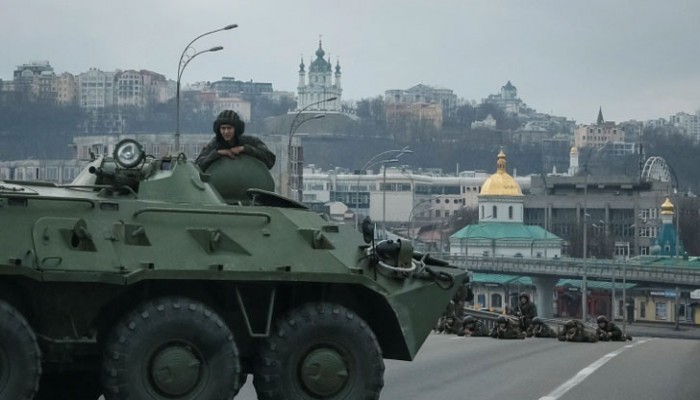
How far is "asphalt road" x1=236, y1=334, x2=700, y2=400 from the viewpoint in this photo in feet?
62.5

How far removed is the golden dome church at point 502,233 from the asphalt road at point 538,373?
117303 millimetres

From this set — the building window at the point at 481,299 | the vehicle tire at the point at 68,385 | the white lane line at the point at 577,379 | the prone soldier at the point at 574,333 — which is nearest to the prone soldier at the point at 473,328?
the prone soldier at the point at 574,333

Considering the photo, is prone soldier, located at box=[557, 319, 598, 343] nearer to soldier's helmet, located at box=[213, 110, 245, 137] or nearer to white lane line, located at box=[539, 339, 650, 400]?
white lane line, located at box=[539, 339, 650, 400]

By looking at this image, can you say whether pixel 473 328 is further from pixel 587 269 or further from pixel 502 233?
pixel 502 233

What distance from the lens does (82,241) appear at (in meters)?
13.3

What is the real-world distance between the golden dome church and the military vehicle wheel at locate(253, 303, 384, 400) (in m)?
132

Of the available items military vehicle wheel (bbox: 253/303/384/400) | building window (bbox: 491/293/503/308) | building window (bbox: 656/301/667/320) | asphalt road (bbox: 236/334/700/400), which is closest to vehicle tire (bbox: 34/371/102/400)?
military vehicle wheel (bbox: 253/303/384/400)

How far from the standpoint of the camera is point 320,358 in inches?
557

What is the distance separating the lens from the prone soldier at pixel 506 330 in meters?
35.2

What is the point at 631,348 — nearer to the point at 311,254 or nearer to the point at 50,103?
the point at 311,254

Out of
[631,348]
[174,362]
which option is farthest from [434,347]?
[174,362]

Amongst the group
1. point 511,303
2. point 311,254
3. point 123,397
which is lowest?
point 511,303

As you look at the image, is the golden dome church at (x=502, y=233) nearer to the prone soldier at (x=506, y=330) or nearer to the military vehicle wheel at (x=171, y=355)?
the prone soldier at (x=506, y=330)

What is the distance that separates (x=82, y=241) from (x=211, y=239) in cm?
101
